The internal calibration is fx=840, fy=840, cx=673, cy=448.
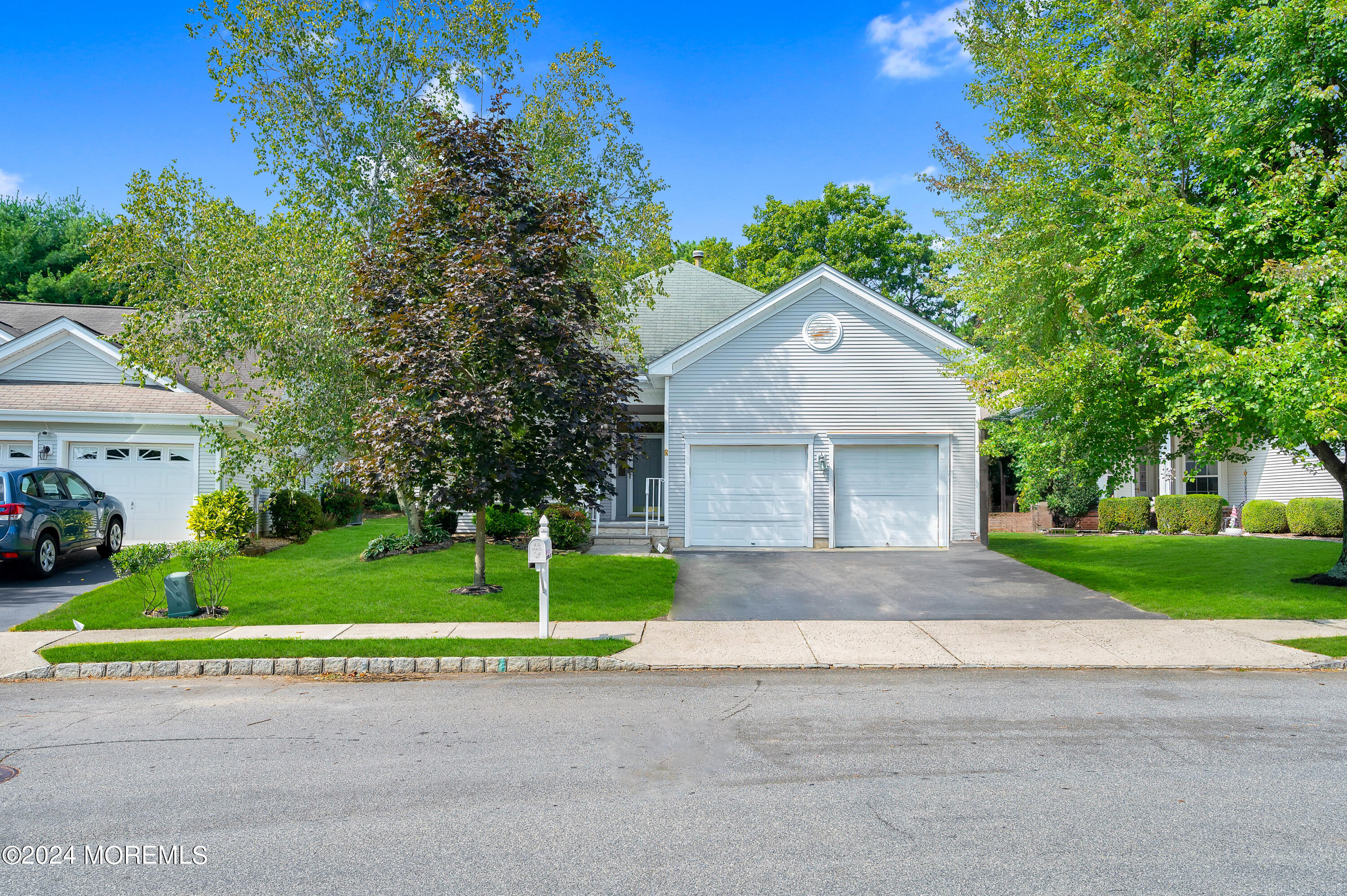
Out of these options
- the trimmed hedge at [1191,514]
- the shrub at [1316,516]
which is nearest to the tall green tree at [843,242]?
the trimmed hedge at [1191,514]

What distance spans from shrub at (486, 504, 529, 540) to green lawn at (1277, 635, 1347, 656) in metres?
12.8

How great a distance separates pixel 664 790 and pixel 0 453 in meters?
19.0

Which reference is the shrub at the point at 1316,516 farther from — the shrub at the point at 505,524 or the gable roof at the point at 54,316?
the gable roof at the point at 54,316

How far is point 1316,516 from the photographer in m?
19.4

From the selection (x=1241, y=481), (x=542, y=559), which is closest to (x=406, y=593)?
(x=542, y=559)

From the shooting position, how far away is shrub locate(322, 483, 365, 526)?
24.0 m

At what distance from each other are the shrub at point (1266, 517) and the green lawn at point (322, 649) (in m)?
18.9

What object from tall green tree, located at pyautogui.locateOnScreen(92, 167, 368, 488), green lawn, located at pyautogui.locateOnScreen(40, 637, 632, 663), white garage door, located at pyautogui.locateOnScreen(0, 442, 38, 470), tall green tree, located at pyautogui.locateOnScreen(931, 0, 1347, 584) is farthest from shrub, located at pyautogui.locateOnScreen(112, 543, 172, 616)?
tall green tree, located at pyautogui.locateOnScreen(931, 0, 1347, 584)

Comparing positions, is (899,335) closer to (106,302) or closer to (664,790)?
(664,790)

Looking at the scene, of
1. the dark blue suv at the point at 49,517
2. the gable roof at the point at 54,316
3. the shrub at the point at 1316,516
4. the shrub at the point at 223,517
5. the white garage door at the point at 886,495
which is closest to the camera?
the dark blue suv at the point at 49,517

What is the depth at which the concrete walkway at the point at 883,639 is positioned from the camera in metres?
8.61

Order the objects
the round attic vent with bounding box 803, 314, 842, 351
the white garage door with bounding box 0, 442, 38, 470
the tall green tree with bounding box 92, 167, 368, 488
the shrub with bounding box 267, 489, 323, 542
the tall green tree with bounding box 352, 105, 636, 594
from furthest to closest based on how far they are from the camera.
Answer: the shrub with bounding box 267, 489, 323, 542 < the round attic vent with bounding box 803, 314, 842, 351 < the white garage door with bounding box 0, 442, 38, 470 < the tall green tree with bounding box 92, 167, 368, 488 < the tall green tree with bounding box 352, 105, 636, 594

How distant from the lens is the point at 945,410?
59.3 ft

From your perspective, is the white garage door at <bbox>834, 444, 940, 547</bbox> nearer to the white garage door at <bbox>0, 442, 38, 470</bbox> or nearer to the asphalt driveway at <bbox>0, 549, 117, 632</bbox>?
the asphalt driveway at <bbox>0, 549, 117, 632</bbox>
